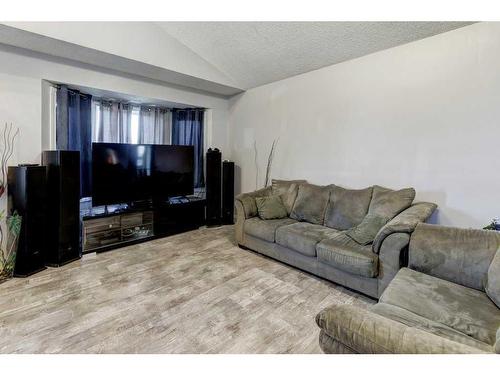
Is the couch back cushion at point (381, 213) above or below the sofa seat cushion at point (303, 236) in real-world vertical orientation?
above

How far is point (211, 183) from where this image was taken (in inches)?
178

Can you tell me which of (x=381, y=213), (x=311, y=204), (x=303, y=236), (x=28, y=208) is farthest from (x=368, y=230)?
(x=28, y=208)

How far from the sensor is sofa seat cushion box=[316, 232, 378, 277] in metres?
2.26

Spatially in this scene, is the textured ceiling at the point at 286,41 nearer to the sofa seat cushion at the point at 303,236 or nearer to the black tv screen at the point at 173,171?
the black tv screen at the point at 173,171

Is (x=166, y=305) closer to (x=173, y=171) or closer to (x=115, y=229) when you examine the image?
(x=115, y=229)

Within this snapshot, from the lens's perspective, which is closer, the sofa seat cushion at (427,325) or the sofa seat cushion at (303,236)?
the sofa seat cushion at (427,325)

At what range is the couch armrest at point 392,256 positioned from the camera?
6.95ft

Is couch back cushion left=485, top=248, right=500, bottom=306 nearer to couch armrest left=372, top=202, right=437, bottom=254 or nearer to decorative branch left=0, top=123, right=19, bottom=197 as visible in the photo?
couch armrest left=372, top=202, right=437, bottom=254

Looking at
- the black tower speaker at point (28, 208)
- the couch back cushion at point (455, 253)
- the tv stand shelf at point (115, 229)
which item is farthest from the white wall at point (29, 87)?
the couch back cushion at point (455, 253)

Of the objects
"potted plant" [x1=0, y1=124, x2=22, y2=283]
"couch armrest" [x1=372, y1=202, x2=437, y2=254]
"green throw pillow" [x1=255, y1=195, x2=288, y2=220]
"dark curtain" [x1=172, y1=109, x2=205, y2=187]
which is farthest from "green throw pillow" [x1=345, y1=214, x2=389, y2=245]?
"potted plant" [x1=0, y1=124, x2=22, y2=283]

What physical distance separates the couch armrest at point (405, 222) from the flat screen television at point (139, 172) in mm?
3057

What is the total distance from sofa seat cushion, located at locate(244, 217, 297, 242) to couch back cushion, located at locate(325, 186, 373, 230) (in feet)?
1.62

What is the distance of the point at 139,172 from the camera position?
3791 mm
